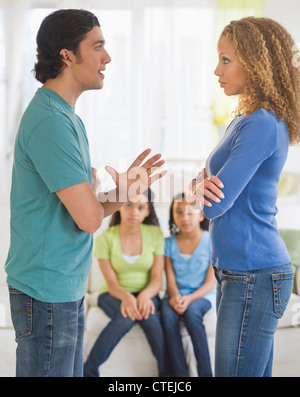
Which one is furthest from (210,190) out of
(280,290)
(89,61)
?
(89,61)

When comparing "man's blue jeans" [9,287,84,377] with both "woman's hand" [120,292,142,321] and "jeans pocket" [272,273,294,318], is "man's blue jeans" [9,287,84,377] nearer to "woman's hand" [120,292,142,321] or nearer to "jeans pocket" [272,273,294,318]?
"jeans pocket" [272,273,294,318]

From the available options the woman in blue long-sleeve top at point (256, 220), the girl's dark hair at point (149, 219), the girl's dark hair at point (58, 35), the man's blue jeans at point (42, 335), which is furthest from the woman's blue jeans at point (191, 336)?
the girl's dark hair at point (58, 35)

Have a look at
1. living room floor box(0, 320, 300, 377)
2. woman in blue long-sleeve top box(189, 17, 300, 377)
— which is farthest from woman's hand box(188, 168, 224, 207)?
living room floor box(0, 320, 300, 377)

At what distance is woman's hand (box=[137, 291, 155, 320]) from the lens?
6.03 ft

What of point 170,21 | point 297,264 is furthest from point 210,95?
point 297,264

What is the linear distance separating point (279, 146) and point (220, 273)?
0.29 metres

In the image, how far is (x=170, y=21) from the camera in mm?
4246

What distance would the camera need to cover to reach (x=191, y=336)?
5.87 ft

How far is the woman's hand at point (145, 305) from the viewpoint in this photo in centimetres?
184

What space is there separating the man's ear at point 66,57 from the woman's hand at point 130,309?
1.08m

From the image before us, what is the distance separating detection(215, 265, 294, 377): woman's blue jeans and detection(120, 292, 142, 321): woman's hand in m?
0.83

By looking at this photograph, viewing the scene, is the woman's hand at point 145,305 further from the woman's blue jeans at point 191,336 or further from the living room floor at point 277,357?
the living room floor at point 277,357
